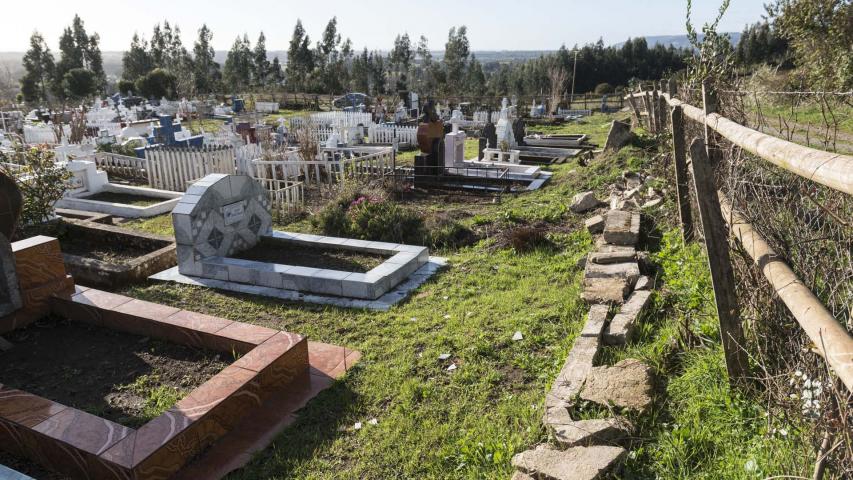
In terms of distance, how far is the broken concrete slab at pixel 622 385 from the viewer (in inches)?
128

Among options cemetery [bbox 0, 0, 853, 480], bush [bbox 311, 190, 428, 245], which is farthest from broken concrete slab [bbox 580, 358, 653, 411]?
bush [bbox 311, 190, 428, 245]

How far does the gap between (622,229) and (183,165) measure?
991cm

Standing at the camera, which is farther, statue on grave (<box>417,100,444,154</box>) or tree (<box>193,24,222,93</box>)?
tree (<box>193,24,222,93</box>)

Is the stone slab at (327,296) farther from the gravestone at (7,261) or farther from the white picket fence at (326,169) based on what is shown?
the white picket fence at (326,169)

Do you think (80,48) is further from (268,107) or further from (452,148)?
(452,148)

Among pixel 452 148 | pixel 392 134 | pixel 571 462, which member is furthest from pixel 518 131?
pixel 571 462

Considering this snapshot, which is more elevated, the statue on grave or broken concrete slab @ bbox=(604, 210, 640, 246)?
the statue on grave

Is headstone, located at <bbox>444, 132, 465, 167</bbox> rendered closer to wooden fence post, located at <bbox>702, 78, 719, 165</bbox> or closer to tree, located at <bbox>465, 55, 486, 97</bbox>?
wooden fence post, located at <bbox>702, 78, 719, 165</bbox>

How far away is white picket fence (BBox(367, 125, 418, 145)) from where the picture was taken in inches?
803

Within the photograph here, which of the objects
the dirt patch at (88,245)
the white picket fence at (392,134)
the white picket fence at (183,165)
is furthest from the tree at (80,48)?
the dirt patch at (88,245)

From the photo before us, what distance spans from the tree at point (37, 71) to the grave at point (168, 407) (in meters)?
44.8

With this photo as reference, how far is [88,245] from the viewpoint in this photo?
8.30 meters

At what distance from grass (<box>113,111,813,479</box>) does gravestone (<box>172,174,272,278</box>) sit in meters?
0.49

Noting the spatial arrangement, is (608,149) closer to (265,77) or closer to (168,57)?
(265,77)
